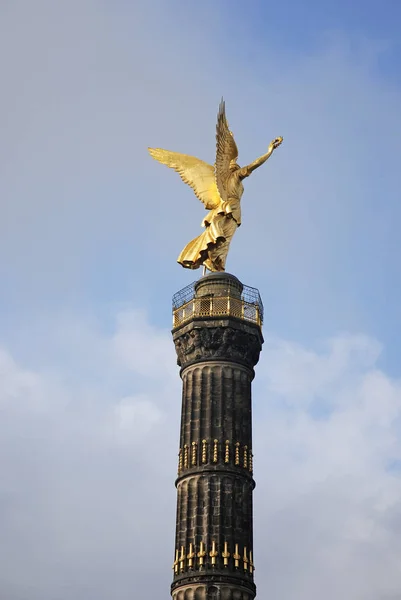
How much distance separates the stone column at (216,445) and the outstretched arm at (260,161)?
7.46m

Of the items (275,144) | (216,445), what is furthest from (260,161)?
(216,445)

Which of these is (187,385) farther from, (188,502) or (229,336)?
(188,502)

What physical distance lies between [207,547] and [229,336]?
41.6ft

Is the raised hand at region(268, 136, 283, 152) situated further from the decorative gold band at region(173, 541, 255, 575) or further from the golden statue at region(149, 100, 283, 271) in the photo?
the decorative gold band at region(173, 541, 255, 575)

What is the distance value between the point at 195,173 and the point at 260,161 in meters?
4.80

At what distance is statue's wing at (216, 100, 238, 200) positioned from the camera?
5947 centimetres

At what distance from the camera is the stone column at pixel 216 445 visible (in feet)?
163

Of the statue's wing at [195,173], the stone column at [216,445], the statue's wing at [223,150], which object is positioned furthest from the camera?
the statue's wing at [195,173]

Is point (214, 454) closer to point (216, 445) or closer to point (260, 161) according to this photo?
point (216, 445)

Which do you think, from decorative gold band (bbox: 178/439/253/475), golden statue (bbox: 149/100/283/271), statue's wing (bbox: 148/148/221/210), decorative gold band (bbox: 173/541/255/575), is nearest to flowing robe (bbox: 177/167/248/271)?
golden statue (bbox: 149/100/283/271)

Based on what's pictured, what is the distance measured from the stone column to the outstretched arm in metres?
7.46

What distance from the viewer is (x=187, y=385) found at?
5616 centimetres

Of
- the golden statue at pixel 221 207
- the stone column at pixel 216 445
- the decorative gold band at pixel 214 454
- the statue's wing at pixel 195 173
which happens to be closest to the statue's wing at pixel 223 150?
the golden statue at pixel 221 207

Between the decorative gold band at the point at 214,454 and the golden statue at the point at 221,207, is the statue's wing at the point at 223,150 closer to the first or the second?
the golden statue at the point at 221,207
